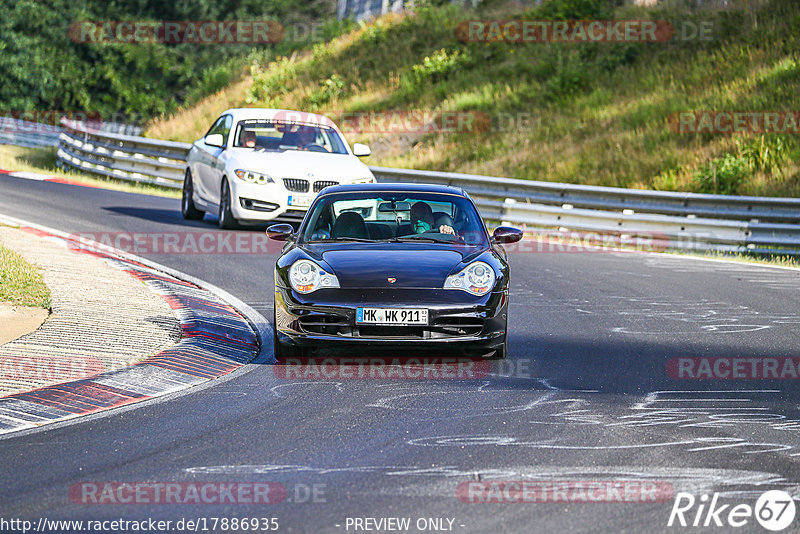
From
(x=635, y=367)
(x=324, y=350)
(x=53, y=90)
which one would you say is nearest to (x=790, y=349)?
(x=635, y=367)

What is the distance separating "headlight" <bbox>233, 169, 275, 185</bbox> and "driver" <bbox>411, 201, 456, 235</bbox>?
22.2ft

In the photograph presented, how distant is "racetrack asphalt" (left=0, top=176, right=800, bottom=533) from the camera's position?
17.3 feet

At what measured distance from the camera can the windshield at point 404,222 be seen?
990cm

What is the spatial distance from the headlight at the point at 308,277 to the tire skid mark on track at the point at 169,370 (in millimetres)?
739

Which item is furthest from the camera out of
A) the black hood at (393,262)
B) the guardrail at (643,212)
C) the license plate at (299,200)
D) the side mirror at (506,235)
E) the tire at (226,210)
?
the guardrail at (643,212)

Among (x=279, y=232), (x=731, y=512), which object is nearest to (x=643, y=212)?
(x=279, y=232)

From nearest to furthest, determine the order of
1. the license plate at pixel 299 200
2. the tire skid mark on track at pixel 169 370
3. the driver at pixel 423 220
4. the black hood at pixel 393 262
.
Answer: the tire skid mark on track at pixel 169 370, the black hood at pixel 393 262, the driver at pixel 423 220, the license plate at pixel 299 200

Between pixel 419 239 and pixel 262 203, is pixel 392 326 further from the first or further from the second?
pixel 262 203

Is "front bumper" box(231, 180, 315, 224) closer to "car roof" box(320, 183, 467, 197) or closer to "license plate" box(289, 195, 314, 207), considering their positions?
"license plate" box(289, 195, 314, 207)

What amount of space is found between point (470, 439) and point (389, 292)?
2.32m

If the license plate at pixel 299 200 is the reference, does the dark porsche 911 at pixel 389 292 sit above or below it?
below

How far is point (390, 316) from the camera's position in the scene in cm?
869

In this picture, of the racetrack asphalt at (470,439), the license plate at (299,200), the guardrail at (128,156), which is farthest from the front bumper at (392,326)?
the guardrail at (128,156)

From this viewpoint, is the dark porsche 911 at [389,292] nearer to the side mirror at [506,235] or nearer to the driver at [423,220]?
the side mirror at [506,235]
